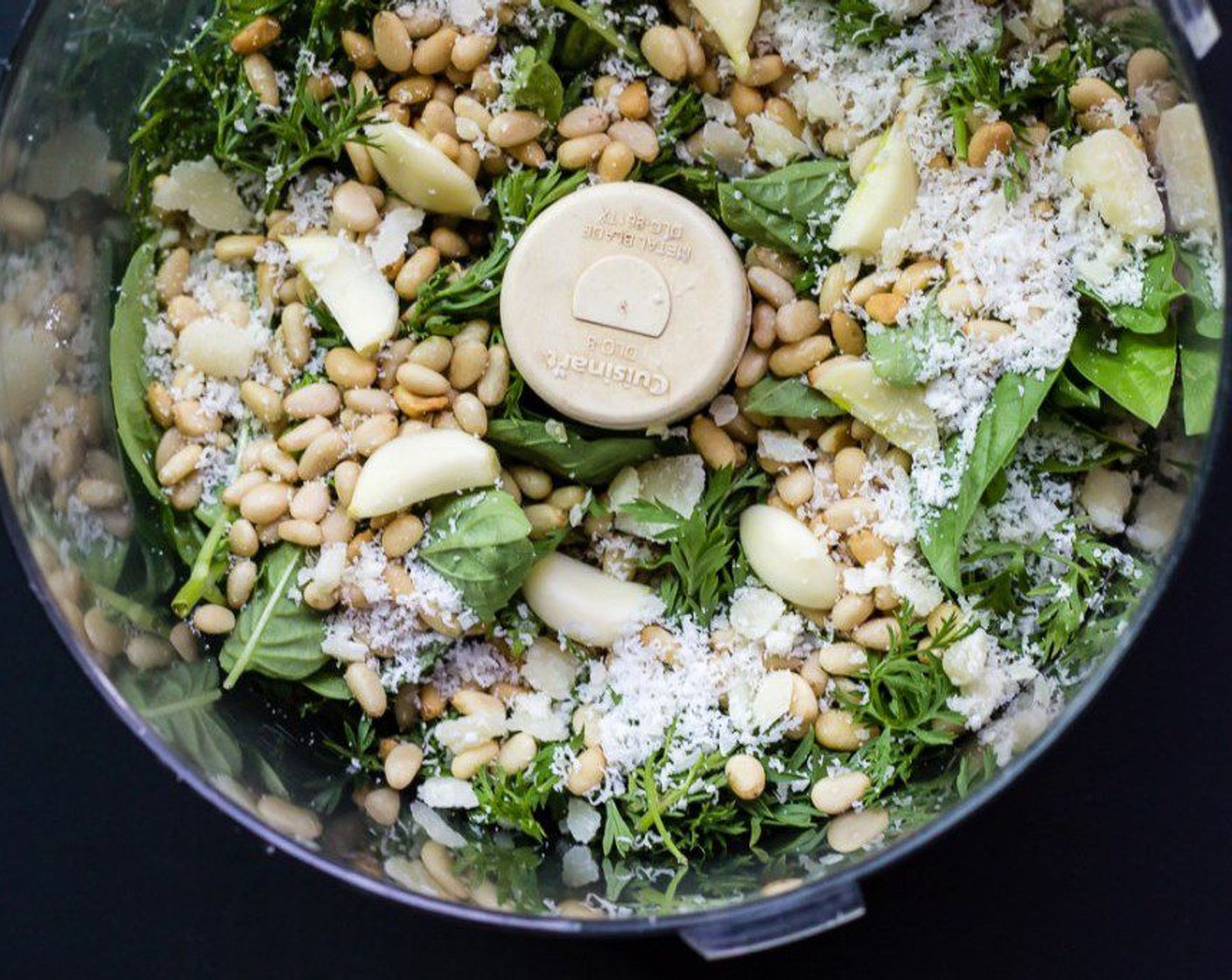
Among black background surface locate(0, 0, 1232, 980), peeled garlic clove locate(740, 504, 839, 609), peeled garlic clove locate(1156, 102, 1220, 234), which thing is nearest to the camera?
peeled garlic clove locate(1156, 102, 1220, 234)

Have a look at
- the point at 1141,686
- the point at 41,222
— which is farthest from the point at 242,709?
the point at 1141,686

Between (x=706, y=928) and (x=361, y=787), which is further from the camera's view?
(x=361, y=787)

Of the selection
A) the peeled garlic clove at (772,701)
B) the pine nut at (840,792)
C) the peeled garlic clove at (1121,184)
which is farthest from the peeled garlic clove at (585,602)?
the peeled garlic clove at (1121,184)

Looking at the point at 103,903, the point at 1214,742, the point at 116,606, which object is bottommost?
the point at 103,903

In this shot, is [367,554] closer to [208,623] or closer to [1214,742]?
[208,623]

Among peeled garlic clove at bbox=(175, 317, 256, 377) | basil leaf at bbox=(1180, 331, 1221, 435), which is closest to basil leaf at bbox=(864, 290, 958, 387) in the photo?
basil leaf at bbox=(1180, 331, 1221, 435)

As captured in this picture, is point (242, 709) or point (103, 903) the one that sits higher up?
point (242, 709)

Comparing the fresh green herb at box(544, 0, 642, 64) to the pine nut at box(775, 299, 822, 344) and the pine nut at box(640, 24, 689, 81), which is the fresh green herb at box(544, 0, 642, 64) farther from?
the pine nut at box(775, 299, 822, 344)

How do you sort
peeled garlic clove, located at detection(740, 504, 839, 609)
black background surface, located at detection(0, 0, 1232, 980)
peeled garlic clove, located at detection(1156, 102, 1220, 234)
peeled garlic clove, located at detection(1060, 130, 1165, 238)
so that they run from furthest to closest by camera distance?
black background surface, located at detection(0, 0, 1232, 980) < peeled garlic clove, located at detection(740, 504, 839, 609) < peeled garlic clove, located at detection(1060, 130, 1165, 238) < peeled garlic clove, located at detection(1156, 102, 1220, 234)
